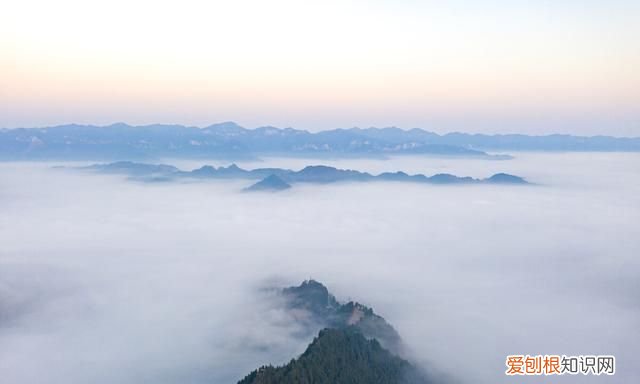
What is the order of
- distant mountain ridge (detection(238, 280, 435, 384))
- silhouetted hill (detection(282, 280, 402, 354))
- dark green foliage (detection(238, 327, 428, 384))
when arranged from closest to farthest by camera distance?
dark green foliage (detection(238, 327, 428, 384)), distant mountain ridge (detection(238, 280, 435, 384)), silhouetted hill (detection(282, 280, 402, 354))

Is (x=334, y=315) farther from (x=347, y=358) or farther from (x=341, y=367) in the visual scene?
(x=341, y=367)

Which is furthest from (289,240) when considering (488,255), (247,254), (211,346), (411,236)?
(211,346)

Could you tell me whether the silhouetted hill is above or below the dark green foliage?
below

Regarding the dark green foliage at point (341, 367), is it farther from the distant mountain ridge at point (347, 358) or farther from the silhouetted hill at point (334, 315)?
the silhouetted hill at point (334, 315)

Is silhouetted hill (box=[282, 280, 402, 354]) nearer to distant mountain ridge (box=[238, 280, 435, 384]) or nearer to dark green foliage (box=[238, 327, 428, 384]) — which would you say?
distant mountain ridge (box=[238, 280, 435, 384])

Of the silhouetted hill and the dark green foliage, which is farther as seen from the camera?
the silhouetted hill

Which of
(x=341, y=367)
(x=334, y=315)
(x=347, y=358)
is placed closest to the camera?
(x=341, y=367)

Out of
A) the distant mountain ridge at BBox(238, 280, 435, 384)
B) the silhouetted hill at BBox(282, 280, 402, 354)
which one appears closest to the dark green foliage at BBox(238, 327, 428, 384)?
the distant mountain ridge at BBox(238, 280, 435, 384)

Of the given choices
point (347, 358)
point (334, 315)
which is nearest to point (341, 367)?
point (347, 358)

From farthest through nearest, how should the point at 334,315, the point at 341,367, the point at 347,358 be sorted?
1. the point at 334,315
2. the point at 347,358
3. the point at 341,367
